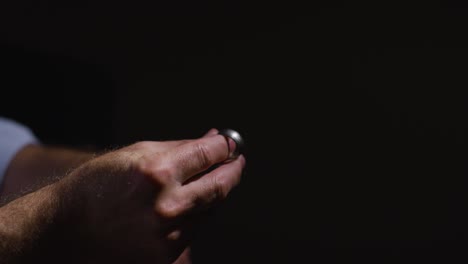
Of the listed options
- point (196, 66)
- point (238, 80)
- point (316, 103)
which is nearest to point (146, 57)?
point (196, 66)

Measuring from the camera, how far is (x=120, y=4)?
2535 millimetres

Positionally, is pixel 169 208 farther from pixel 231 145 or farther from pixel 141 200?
pixel 231 145

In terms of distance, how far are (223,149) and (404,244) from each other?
1555 mm

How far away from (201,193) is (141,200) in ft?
0.30

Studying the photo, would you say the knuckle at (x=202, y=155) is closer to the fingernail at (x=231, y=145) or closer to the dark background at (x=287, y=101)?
the fingernail at (x=231, y=145)

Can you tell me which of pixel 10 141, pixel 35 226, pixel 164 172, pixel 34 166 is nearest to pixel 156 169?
pixel 164 172

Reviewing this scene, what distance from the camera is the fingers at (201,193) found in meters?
0.66

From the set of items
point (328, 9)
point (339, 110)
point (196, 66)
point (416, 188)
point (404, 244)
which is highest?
point (328, 9)

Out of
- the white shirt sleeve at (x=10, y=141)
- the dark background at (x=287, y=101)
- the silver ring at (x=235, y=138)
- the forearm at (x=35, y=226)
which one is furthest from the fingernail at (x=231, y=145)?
the dark background at (x=287, y=101)

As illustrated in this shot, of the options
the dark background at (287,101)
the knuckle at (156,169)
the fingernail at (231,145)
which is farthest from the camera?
the dark background at (287,101)

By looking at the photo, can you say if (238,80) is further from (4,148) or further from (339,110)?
(4,148)

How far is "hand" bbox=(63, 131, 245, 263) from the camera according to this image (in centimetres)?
66

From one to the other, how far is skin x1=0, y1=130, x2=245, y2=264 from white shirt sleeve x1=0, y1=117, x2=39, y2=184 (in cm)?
61

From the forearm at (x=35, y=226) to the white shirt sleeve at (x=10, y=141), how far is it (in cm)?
61
